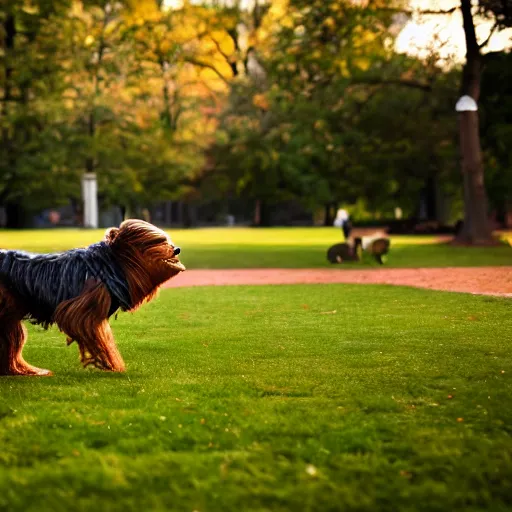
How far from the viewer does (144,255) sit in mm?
7691

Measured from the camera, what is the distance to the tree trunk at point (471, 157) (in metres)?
35.3

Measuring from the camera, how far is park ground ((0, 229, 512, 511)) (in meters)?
4.81

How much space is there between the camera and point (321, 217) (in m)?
78.1

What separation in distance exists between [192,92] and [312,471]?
68.0m

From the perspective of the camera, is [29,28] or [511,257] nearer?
[511,257]

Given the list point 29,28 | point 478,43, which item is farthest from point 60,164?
point 478,43

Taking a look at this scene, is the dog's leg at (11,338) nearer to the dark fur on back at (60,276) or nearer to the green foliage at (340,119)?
the dark fur on back at (60,276)

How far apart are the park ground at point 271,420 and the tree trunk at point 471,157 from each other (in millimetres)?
24104

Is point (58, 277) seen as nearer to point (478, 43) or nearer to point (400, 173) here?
point (478, 43)

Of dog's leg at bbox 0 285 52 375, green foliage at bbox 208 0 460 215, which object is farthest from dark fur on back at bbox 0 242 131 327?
green foliage at bbox 208 0 460 215

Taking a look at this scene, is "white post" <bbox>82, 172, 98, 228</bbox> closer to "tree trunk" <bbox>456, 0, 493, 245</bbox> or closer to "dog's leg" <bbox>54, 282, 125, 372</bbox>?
"tree trunk" <bbox>456, 0, 493, 245</bbox>

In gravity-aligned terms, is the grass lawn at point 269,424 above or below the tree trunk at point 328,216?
below

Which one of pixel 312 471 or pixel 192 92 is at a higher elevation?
pixel 192 92

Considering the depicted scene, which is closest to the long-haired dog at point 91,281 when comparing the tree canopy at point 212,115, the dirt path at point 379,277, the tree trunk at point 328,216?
the dirt path at point 379,277
